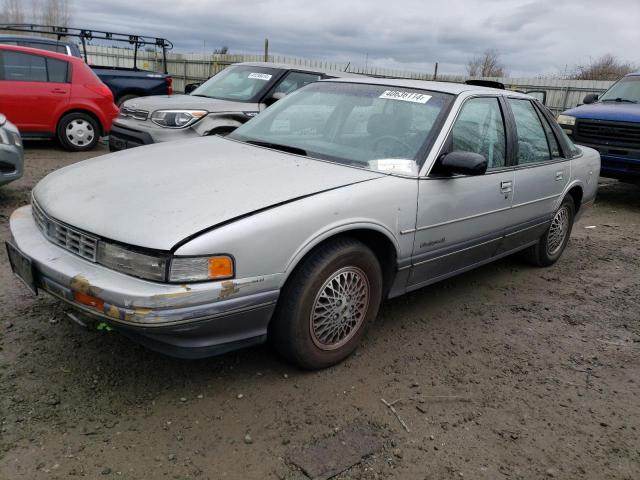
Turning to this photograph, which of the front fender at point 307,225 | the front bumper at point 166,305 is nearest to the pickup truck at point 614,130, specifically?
the front fender at point 307,225

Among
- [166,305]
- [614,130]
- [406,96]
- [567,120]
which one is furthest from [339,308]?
[567,120]

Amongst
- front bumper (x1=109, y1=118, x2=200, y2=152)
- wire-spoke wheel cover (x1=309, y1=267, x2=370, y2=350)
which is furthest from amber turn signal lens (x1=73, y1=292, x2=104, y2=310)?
front bumper (x1=109, y1=118, x2=200, y2=152)

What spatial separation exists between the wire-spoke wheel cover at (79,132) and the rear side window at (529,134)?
728 centimetres

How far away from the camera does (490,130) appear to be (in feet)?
13.4

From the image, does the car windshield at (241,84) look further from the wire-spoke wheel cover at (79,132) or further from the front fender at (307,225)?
the front fender at (307,225)

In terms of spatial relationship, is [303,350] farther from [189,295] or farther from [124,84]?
[124,84]

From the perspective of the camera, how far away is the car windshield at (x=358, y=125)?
3455 millimetres

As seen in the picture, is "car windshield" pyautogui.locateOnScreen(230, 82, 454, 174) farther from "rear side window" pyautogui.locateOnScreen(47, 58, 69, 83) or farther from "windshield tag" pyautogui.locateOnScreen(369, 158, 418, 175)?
"rear side window" pyautogui.locateOnScreen(47, 58, 69, 83)

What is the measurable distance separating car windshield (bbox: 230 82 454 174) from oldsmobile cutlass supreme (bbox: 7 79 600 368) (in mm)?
13

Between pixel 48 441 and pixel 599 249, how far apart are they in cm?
564

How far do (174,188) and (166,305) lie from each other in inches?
28.3

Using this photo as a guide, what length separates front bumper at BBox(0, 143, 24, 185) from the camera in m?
5.27

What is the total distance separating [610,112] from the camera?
8.30 m

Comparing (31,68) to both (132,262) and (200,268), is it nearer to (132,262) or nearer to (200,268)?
(132,262)
